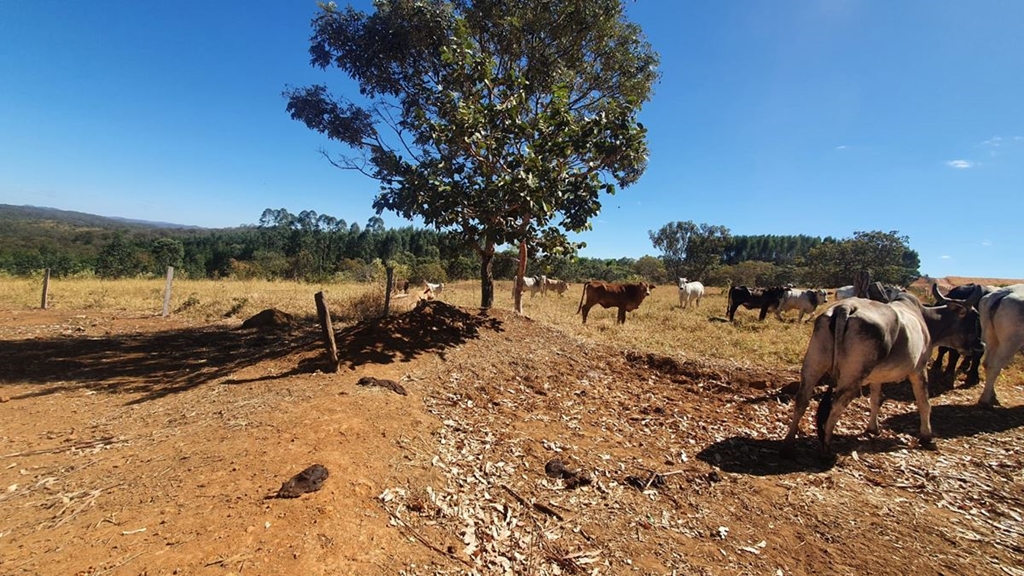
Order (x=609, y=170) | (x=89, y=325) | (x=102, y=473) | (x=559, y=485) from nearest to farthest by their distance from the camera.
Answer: (x=102, y=473), (x=559, y=485), (x=609, y=170), (x=89, y=325)

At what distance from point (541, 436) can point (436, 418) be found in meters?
1.39

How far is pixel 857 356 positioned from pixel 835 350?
215 mm

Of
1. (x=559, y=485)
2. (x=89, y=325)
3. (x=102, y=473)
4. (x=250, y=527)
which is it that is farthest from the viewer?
(x=89, y=325)

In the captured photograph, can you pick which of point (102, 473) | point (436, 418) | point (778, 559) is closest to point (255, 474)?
point (102, 473)

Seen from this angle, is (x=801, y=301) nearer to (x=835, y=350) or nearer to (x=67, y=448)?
(x=835, y=350)

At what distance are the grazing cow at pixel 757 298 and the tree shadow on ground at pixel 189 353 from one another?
47.8ft

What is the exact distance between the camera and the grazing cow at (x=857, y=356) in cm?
479

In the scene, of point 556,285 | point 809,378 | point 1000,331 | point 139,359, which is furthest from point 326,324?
point 556,285

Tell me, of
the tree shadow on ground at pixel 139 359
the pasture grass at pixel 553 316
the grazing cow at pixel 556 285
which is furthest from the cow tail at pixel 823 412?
the grazing cow at pixel 556 285

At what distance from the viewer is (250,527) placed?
2883 mm

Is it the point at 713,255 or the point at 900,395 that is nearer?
Answer: the point at 900,395

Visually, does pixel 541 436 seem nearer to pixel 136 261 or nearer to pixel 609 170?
pixel 609 170

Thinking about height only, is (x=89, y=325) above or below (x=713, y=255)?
below

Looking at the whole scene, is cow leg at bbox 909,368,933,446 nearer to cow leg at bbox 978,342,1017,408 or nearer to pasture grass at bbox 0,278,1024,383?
cow leg at bbox 978,342,1017,408
